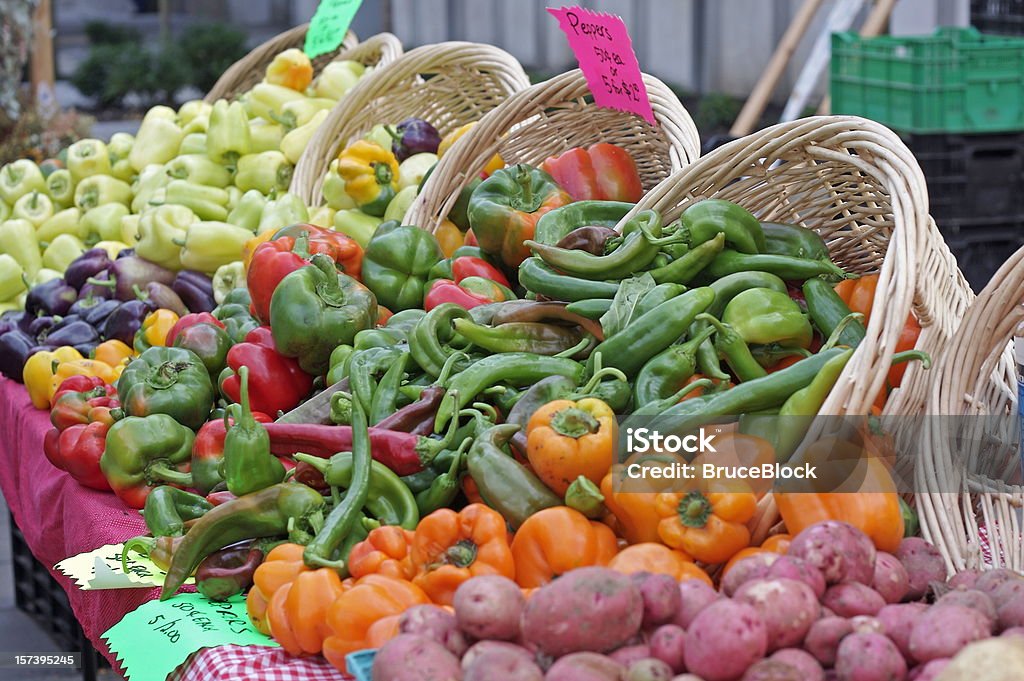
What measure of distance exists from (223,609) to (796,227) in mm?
1253

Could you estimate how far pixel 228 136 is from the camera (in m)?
4.27

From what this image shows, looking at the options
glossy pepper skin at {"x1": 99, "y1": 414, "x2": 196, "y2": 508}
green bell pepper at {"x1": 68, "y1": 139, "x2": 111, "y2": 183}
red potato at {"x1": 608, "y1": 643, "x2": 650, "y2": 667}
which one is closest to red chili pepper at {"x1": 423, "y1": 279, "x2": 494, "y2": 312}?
glossy pepper skin at {"x1": 99, "y1": 414, "x2": 196, "y2": 508}

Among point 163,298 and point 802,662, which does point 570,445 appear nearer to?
point 802,662

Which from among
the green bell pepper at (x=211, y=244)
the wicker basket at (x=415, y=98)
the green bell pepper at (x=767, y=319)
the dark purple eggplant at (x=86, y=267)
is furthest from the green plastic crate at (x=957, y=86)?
the green bell pepper at (x=767, y=319)

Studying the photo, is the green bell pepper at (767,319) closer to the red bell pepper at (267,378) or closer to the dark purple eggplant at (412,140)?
the red bell pepper at (267,378)

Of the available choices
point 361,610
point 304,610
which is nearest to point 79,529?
point 304,610

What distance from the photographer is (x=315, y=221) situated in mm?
3539

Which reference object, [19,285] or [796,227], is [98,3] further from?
[796,227]

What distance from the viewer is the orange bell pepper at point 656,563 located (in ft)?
5.31

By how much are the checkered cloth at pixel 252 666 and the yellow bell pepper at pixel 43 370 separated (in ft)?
5.20

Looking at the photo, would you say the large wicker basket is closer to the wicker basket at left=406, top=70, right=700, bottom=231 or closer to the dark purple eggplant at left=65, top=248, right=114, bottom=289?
the wicker basket at left=406, top=70, right=700, bottom=231

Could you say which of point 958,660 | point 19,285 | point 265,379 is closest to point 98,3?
point 19,285

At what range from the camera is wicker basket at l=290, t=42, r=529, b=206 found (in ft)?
12.1

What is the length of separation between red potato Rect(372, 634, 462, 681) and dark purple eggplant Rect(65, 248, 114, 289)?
2.66 metres
